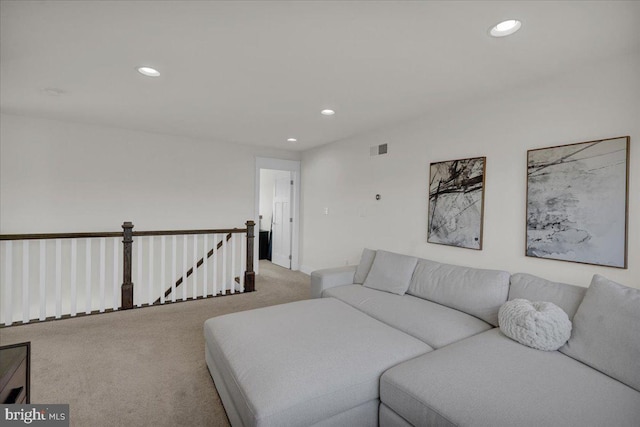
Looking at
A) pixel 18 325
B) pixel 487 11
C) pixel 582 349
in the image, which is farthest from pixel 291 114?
pixel 18 325

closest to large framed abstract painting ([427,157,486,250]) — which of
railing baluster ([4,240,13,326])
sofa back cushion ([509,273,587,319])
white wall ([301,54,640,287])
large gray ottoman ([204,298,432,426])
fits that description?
white wall ([301,54,640,287])

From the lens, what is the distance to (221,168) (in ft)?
16.4

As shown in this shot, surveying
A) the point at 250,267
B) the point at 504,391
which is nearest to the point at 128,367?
the point at 250,267

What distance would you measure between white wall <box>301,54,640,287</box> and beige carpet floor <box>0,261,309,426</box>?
2.14m

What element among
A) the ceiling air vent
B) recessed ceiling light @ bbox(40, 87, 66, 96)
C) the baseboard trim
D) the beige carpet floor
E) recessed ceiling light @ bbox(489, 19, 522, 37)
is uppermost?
recessed ceiling light @ bbox(489, 19, 522, 37)

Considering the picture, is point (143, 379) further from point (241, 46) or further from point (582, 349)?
point (582, 349)

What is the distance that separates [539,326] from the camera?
178 cm

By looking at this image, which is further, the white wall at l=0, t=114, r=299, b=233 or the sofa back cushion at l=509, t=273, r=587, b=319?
the white wall at l=0, t=114, r=299, b=233

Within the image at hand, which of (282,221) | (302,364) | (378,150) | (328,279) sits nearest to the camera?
(302,364)

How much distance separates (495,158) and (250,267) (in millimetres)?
3344

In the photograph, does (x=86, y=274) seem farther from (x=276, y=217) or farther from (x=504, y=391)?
(x=504, y=391)

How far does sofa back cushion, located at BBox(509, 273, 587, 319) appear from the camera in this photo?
1.94 m

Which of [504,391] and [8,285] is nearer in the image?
[504,391]

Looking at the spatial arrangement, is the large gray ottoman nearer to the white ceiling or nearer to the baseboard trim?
the white ceiling
